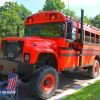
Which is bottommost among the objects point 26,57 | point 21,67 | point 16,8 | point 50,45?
point 21,67

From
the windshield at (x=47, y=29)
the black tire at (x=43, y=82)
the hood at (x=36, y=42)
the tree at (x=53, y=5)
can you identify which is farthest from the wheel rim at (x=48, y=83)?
the tree at (x=53, y=5)

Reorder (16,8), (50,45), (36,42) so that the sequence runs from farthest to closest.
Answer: (16,8)
(50,45)
(36,42)

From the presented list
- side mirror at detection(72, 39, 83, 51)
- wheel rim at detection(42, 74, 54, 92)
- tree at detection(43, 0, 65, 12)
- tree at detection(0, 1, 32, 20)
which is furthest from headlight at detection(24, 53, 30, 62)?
tree at detection(0, 1, 32, 20)

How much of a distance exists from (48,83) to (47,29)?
2.00 metres

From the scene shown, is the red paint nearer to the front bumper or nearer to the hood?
the hood

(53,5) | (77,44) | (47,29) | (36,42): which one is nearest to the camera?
(36,42)

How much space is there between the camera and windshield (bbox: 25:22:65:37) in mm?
4699

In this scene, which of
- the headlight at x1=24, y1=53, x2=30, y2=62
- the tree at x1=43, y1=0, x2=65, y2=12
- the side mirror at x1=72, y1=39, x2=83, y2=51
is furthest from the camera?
the tree at x1=43, y1=0, x2=65, y2=12

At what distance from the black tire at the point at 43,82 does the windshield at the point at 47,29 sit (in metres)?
1.46

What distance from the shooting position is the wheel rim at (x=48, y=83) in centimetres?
391

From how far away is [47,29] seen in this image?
16.0 ft

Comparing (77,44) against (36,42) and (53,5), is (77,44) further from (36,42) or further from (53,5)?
(53,5)

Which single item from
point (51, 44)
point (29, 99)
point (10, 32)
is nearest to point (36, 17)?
point (51, 44)

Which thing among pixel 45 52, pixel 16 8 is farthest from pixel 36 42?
pixel 16 8
